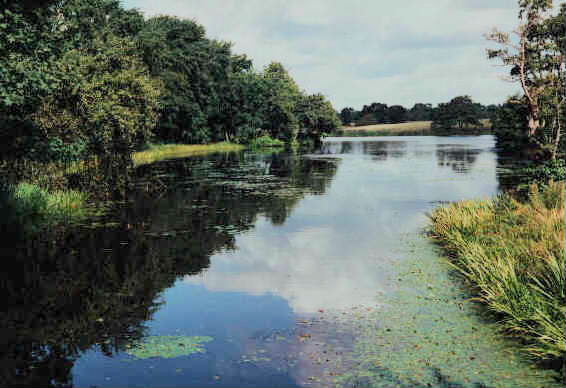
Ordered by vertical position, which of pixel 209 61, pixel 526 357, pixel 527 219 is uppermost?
pixel 209 61

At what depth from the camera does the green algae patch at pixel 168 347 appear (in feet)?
27.8

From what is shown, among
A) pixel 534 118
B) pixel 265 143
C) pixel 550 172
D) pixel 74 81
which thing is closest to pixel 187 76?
pixel 265 143

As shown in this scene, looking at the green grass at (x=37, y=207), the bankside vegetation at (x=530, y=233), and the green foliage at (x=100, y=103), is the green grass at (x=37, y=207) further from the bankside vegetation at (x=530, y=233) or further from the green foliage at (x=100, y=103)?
the bankside vegetation at (x=530, y=233)

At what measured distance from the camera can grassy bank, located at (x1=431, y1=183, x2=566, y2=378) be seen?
27.5 ft

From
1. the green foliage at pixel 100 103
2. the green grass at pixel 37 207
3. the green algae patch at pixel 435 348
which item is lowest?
the green algae patch at pixel 435 348

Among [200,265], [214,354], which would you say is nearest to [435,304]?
[214,354]

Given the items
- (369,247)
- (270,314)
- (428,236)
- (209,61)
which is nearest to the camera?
(270,314)

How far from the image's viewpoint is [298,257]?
1525 centimetres

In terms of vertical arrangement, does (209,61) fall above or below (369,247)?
above

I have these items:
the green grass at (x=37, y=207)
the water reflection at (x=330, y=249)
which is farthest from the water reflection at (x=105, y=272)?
the green grass at (x=37, y=207)

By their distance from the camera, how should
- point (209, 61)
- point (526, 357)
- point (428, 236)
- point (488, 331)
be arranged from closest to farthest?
point (526, 357), point (488, 331), point (428, 236), point (209, 61)

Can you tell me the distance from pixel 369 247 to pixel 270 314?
675 centimetres

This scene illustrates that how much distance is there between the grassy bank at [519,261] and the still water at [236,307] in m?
0.51

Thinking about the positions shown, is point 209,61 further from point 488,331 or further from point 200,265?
point 488,331
